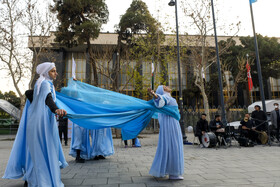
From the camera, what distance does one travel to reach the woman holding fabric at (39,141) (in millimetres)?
3166

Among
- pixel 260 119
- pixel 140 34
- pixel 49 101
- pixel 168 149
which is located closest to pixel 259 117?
pixel 260 119

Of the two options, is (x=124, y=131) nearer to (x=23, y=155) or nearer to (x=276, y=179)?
(x=23, y=155)

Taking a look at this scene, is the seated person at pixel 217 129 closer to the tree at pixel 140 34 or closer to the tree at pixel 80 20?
the tree at pixel 140 34

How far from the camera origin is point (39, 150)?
3.20 m

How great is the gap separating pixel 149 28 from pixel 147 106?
579 inches

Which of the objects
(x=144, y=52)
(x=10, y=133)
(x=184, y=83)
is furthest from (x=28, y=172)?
(x=184, y=83)

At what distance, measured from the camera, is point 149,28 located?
17953 mm

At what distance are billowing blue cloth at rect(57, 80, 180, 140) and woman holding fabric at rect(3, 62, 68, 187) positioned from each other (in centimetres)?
72

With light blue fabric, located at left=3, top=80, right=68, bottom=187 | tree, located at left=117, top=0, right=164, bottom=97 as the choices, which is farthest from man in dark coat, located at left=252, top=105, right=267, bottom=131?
light blue fabric, located at left=3, top=80, right=68, bottom=187

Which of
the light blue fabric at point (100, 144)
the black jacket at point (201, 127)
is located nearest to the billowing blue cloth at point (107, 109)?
the light blue fabric at point (100, 144)

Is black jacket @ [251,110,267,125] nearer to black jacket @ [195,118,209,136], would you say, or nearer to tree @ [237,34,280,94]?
black jacket @ [195,118,209,136]

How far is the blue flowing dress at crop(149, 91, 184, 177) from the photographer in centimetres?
403

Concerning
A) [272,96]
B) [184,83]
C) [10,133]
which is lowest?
[10,133]

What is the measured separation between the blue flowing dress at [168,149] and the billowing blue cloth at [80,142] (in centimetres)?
285
